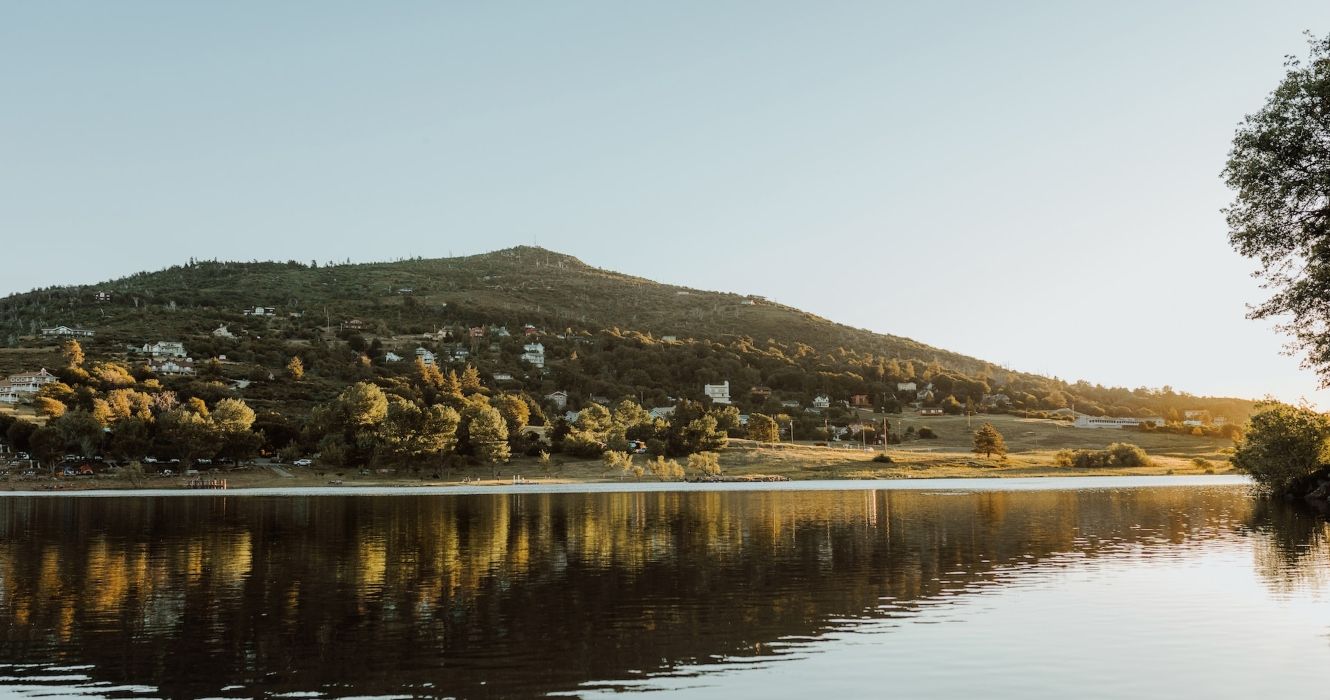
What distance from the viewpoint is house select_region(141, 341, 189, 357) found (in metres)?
187

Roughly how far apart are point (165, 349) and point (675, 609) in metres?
189

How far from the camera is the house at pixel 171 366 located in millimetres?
172625

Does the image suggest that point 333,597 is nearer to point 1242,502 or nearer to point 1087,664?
point 1087,664

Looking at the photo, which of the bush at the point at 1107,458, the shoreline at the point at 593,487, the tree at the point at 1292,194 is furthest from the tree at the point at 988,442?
the tree at the point at 1292,194

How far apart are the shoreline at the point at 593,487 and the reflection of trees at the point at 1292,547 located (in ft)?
136

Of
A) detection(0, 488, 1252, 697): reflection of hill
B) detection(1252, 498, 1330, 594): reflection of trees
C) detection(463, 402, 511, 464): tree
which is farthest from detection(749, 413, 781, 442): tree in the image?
detection(1252, 498, 1330, 594): reflection of trees

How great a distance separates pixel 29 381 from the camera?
155375mm

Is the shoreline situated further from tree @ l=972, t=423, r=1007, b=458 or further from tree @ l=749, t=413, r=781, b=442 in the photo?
tree @ l=749, t=413, r=781, b=442

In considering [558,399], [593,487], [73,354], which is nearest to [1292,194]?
[593,487]

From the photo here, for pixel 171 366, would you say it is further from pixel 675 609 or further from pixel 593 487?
pixel 675 609

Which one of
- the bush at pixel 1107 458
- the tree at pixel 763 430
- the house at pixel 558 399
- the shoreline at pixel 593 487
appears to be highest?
the house at pixel 558 399

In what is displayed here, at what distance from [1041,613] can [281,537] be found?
41953 mm

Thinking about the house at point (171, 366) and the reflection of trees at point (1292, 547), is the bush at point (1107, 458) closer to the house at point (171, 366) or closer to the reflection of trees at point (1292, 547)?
the reflection of trees at point (1292, 547)

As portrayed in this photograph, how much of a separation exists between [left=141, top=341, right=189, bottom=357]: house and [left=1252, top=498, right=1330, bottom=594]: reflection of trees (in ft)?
607
